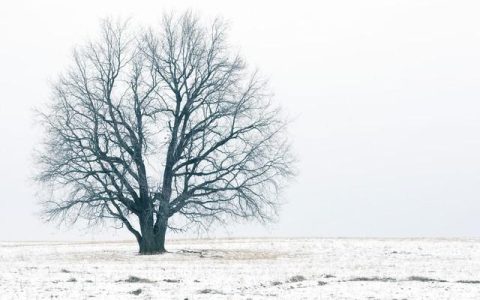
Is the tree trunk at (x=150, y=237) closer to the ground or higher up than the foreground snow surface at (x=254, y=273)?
higher up

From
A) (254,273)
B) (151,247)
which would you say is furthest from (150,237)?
(254,273)

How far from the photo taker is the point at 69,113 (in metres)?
37.4

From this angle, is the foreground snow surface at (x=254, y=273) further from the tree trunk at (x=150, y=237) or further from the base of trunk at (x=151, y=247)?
→ the tree trunk at (x=150, y=237)

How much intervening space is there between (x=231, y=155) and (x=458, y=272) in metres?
15.0

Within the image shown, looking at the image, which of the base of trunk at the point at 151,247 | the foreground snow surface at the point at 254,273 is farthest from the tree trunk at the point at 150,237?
the foreground snow surface at the point at 254,273

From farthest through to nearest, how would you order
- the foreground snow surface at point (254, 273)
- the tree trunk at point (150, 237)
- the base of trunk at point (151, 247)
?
the tree trunk at point (150, 237) < the base of trunk at point (151, 247) < the foreground snow surface at point (254, 273)

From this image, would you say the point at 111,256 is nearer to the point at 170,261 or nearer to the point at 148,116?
the point at 170,261

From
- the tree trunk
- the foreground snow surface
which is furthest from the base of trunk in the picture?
the foreground snow surface

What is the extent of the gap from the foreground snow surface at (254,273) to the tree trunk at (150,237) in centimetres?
97

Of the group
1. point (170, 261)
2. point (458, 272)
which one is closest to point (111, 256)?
point (170, 261)

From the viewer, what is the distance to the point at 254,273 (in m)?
26.0

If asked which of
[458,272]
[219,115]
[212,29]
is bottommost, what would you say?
[458,272]

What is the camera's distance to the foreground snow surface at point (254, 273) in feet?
67.6

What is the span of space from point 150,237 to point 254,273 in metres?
12.7
